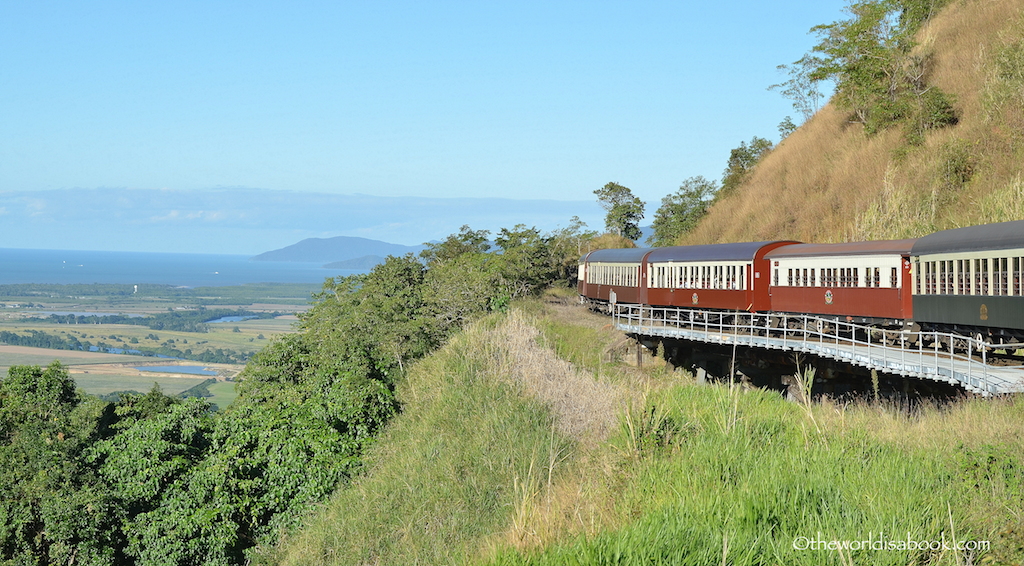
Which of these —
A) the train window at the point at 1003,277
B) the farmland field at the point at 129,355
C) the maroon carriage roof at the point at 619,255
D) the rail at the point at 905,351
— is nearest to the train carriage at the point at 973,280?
the train window at the point at 1003,277

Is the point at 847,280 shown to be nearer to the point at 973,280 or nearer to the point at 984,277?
the point at 973,280

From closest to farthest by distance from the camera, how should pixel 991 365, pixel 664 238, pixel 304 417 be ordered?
pixel 991 365 < pixel 304 417 < pixel 664 238

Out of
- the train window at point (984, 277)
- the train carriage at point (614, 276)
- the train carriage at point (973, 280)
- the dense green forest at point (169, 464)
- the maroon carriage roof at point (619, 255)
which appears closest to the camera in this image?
the train carriage at point (973, 280)

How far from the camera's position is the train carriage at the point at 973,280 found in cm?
1881

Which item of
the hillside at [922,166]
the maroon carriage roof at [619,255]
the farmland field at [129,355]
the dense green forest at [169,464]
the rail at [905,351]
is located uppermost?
the hillside at [922,166]

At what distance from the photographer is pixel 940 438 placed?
442 inches

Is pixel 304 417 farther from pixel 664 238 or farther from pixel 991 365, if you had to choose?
pixel 664 238

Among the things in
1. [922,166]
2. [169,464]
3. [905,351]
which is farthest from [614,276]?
[169,464]

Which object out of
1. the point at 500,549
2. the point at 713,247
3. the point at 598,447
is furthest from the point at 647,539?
the point at 713,247

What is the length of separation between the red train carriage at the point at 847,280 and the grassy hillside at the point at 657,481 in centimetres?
909

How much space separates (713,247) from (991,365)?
14.5 m

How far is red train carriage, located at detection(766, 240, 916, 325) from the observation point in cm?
2417

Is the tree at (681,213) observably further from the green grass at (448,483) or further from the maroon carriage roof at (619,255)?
the green grass at (448,483)

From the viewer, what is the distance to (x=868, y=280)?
25.1 m
